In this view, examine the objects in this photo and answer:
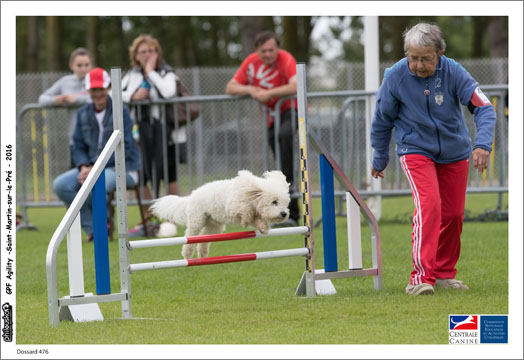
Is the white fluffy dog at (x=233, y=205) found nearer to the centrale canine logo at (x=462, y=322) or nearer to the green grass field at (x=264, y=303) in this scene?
the green grass field at (x=264, y=303)

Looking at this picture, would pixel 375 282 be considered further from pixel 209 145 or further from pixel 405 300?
pixel 209 145

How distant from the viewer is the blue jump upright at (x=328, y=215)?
5.62 m

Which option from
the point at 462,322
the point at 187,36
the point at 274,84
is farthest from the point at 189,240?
the point at 187,36

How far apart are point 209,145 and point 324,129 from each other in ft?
9.69

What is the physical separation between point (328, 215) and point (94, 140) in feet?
12.1

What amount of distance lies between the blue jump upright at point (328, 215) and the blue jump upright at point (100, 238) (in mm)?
1540

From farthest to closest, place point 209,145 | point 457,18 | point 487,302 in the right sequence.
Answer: point 457,18, point 209,145, point 487,302

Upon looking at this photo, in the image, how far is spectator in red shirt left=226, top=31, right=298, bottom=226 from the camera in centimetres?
886

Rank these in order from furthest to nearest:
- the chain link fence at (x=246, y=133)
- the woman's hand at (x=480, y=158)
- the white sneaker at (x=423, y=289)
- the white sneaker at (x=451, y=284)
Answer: the chain link fence at (x=246, y=133) → the white sneaker at (x=451, y=284) → the white sneaker at (x=423, y=289) → the woman's hand at (x=480, y=158)

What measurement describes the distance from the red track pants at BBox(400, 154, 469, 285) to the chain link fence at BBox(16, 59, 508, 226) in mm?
4023

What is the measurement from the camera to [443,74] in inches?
206

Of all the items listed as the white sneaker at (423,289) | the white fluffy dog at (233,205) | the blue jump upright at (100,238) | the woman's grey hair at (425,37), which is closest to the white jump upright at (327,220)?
the white fluffy dog at (233,205)

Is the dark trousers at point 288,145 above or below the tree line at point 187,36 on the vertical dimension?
below

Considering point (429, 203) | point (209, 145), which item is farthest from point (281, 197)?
point (209, 145)
